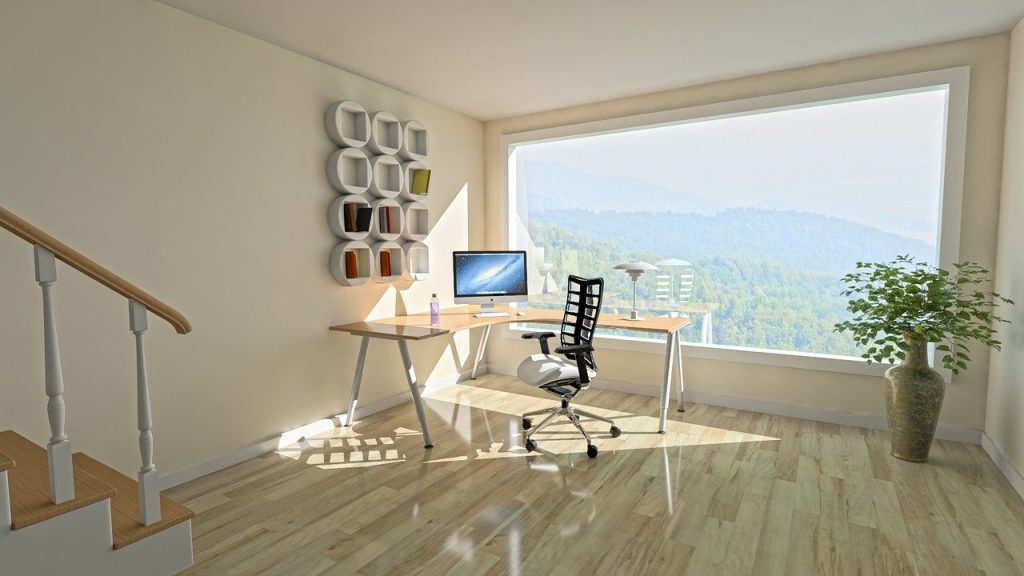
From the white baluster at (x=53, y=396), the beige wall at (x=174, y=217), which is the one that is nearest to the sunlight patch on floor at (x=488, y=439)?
the beige wall at (x=174, y=217)

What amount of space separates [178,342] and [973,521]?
4.33 m

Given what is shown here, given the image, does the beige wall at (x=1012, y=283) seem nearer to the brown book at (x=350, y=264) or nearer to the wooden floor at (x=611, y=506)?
the wooden floor at (x=611, y=506)

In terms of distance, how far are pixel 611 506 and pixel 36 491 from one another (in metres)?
2.46

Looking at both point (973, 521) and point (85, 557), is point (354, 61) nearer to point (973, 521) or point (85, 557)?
point (85, 557)

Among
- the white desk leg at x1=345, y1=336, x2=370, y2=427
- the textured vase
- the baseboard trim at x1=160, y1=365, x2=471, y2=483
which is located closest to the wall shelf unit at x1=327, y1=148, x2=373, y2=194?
the white desk leg at x1=345, y1=336, x2=370, y2=427

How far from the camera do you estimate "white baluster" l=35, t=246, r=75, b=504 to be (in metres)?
1.81

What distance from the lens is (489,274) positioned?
4.86 metres

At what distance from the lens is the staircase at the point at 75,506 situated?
5.80 ft

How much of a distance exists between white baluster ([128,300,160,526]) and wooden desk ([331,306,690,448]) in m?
1.75

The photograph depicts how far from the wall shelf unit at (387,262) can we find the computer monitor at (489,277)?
466 mm

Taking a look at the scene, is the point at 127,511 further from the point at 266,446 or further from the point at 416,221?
the point at 416,221

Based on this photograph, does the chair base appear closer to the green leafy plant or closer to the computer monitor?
the computer monitor

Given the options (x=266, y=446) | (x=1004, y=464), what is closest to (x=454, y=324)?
(x=266, y=446)

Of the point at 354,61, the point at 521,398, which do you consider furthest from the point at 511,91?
the point at 521,398
